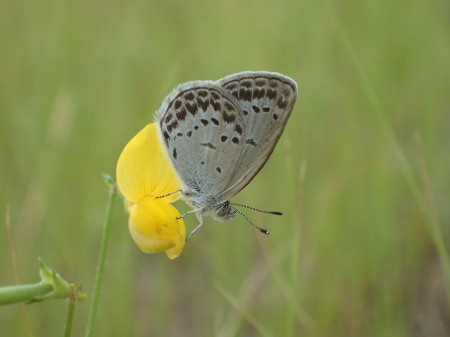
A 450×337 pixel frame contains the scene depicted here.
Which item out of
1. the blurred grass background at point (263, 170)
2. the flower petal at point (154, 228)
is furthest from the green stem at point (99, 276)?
the blurred grass background at point (263, 170)

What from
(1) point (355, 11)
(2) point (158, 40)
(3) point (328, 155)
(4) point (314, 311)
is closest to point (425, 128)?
(3) point (328, 155)

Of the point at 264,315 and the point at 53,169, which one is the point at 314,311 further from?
the point at 53,169

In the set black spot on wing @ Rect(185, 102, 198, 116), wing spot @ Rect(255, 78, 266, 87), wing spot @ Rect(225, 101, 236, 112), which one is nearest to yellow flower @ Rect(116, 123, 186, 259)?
black spot on wing @ Rect(185, 102, 198, 116)

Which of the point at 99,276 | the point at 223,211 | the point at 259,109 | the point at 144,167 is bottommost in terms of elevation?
the point at 223,211

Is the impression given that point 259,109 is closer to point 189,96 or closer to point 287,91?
point 287,91

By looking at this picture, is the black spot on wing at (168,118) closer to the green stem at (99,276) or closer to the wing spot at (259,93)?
the wing spot at (259,93)

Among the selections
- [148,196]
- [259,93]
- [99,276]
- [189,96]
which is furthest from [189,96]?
[99,276]

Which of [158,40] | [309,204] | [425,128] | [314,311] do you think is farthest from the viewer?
[158,40]

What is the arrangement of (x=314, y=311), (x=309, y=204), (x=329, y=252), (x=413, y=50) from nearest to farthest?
(x=314, y=311), (x=329, y=252), (x=309, y=204), (x=413, y=50)
